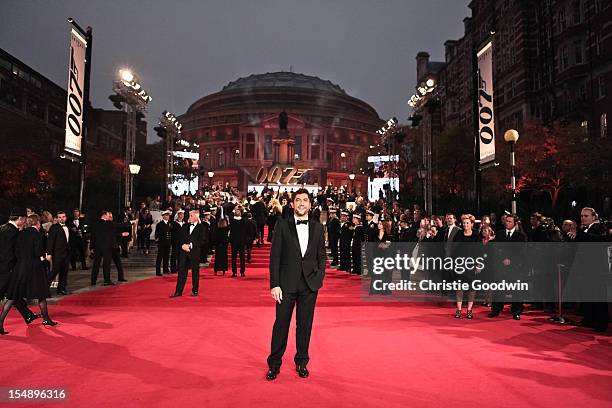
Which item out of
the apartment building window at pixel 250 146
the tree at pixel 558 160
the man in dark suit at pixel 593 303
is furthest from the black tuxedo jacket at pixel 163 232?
the apartment building window at pixel 250 146

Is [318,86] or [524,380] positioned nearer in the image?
[524,380]

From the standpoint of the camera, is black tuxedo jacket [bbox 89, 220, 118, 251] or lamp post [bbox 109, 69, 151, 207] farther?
lamp post [bbox 109, 69, 151, 207]

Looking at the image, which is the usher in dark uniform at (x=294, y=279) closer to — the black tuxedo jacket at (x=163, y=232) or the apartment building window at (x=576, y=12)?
the black tuxedo jacket at (x=163, y=232)

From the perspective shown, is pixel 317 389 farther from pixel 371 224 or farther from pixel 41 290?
pixel 371 224

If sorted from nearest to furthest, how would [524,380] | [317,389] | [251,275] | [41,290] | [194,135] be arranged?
[317,389]
[524,380]
[41,290]
[251,275]
[194,135]

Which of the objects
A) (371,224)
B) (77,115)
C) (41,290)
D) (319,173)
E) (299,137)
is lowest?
(41,290)

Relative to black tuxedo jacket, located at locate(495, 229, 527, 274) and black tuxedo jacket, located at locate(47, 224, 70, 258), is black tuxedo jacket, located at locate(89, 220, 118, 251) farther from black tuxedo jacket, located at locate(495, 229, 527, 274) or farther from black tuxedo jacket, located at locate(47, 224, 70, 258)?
black tuxedo jacket, located at locate(495, 229, 527, 274)

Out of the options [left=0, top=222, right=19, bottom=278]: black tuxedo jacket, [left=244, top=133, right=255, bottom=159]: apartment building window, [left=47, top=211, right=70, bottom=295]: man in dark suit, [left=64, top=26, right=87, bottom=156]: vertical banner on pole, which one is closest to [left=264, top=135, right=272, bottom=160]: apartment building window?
[left=244, top=133, right=255, bottom=159]: apartment building window

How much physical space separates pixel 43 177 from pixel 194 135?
75099 mm

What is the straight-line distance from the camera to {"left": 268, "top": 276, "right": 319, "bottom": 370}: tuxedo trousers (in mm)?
5672

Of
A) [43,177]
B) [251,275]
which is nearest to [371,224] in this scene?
[251,275]

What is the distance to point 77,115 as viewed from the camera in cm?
1288

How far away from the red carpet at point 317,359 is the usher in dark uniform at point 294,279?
43 cm

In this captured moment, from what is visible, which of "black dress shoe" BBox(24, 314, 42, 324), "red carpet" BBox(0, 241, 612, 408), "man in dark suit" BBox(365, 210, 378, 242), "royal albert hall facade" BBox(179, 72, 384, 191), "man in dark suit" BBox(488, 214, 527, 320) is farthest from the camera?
"royal albert hall facade" BBox(179, 72, 384, 191)
